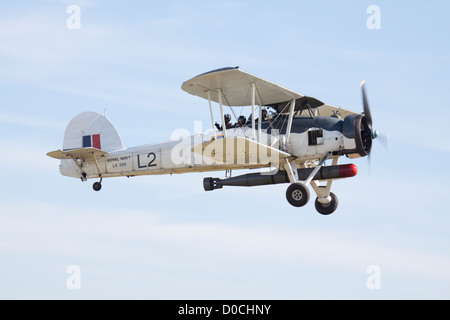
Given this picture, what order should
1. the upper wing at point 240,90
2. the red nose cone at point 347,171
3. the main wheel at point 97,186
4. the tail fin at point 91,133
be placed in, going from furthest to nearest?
1. the tail fin at point 91,133
2. the main wheel at point 97,186
3. the red nose cone at point 347,171
4. the upper wing at point 240,90

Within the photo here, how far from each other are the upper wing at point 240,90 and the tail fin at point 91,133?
3.43m

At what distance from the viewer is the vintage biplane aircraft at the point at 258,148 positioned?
1650 cm

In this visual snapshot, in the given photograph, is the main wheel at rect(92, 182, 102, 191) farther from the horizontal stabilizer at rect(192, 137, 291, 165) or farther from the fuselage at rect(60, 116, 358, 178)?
the horizontal stabilizer at rect(192, 137, 291, 165)

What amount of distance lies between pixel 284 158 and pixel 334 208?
2078mm

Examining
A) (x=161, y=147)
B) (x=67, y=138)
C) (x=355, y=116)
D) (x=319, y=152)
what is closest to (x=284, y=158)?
(x=319, y=152)

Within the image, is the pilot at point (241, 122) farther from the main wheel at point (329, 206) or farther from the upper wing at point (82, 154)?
the upper wing at point (82, 154)

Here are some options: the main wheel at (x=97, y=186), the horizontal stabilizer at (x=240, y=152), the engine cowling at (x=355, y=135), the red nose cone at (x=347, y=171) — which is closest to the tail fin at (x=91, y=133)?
the main wheel at (x=97, y=186)

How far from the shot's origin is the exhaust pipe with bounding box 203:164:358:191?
55.6 feet

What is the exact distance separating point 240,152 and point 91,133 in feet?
17.6

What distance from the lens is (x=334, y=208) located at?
1800cm

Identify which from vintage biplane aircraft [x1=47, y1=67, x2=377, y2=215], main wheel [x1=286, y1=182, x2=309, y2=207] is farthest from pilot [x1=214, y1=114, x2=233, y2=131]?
main wheel [x1=286, y1=182, x2=309, y2=207]

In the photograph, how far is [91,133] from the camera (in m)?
20.0

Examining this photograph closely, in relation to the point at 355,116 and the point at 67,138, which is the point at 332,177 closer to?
the point at 355,116

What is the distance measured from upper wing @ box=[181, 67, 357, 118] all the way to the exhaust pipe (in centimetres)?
165
